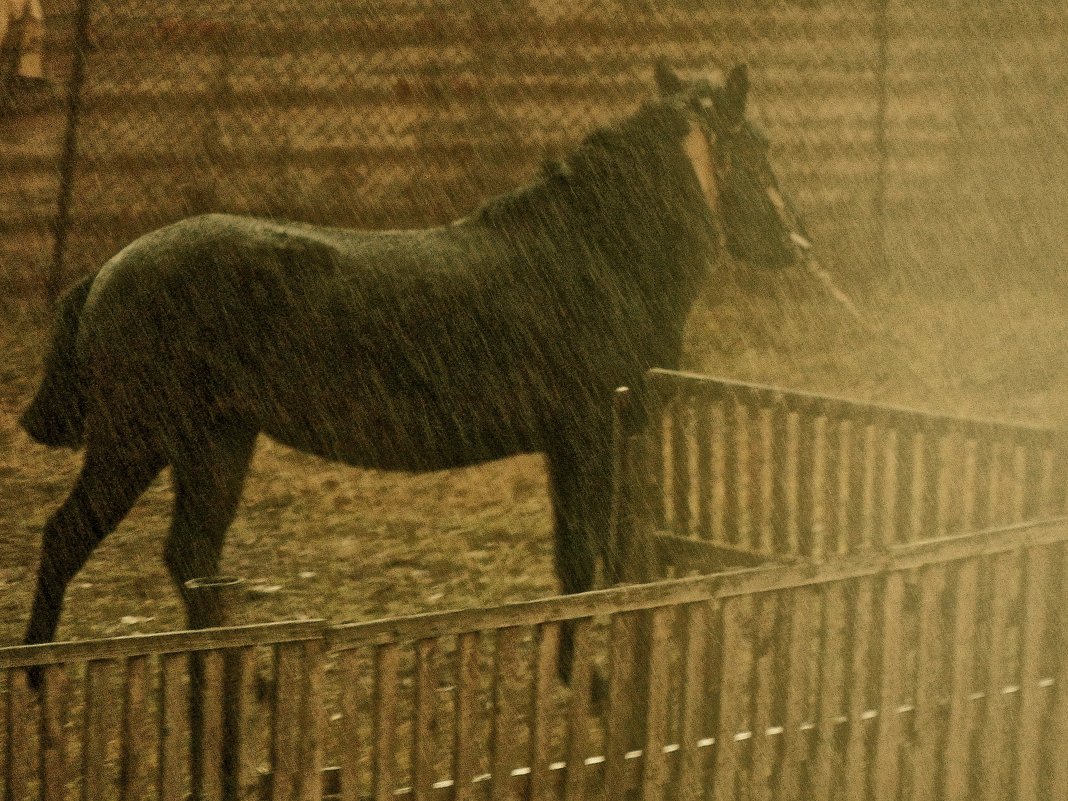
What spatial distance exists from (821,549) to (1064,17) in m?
7.85

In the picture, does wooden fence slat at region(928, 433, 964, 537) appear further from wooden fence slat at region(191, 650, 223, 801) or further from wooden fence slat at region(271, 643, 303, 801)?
wooden fence slat at region(191, 650, 223, 801)

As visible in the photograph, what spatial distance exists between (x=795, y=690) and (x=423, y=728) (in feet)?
3.35

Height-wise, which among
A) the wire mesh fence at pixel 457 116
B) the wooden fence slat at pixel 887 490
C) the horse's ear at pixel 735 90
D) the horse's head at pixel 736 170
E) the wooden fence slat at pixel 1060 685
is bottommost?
the wooden fence slat at pixel 1060 685

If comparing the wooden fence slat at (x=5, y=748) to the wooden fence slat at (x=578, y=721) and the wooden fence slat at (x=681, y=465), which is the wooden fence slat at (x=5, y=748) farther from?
the wooden fence slat at (x=681, y=465)

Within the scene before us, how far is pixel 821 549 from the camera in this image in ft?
18.3

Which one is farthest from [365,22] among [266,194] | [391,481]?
[391,481]

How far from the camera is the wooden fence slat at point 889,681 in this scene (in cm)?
423

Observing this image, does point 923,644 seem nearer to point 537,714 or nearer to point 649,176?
point 537,714

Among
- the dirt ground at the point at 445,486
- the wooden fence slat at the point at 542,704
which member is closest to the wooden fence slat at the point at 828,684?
the wooden fence slat at the point at 542,704

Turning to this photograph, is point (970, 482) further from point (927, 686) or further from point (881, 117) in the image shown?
point (881, 117)

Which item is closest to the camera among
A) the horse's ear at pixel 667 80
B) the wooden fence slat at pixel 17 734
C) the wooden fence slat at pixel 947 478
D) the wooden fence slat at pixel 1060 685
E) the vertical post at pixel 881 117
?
the wooden fence slat at pixel 17 734

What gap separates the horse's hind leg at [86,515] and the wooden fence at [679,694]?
2.55 feet

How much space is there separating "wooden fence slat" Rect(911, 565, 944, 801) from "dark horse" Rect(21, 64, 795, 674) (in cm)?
165

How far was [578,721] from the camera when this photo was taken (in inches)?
152
